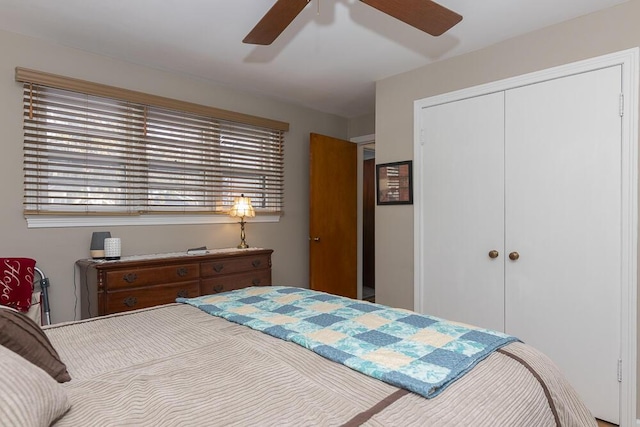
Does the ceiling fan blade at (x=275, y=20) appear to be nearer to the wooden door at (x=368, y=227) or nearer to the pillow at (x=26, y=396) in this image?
the pillow at (x=26, y=396)

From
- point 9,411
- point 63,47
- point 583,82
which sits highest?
point 63,47

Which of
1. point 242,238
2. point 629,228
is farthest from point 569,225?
point 242,238

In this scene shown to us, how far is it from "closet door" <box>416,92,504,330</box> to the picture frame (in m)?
0.13

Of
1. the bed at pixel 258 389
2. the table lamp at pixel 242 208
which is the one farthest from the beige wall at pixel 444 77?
the bed at pixel 258 389

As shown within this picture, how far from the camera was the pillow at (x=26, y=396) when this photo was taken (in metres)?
0.69

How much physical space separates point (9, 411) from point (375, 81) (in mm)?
3319

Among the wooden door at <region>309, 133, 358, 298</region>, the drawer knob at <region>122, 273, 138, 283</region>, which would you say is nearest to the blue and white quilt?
the drawer knob at <region>122, 273, 138, 283</region>

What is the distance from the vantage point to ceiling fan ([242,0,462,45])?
5.24 feet

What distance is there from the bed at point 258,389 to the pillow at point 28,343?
5cm

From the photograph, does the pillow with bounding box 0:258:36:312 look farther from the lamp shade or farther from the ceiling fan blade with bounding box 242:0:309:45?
the ceiling fan blade with bounding box 242:0:309:45

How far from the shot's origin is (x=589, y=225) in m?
2.27

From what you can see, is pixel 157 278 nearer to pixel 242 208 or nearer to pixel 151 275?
pixel 151 275

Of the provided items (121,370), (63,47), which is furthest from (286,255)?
(121,370)

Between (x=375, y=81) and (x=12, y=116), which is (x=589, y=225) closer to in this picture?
(x=375, y=81)
